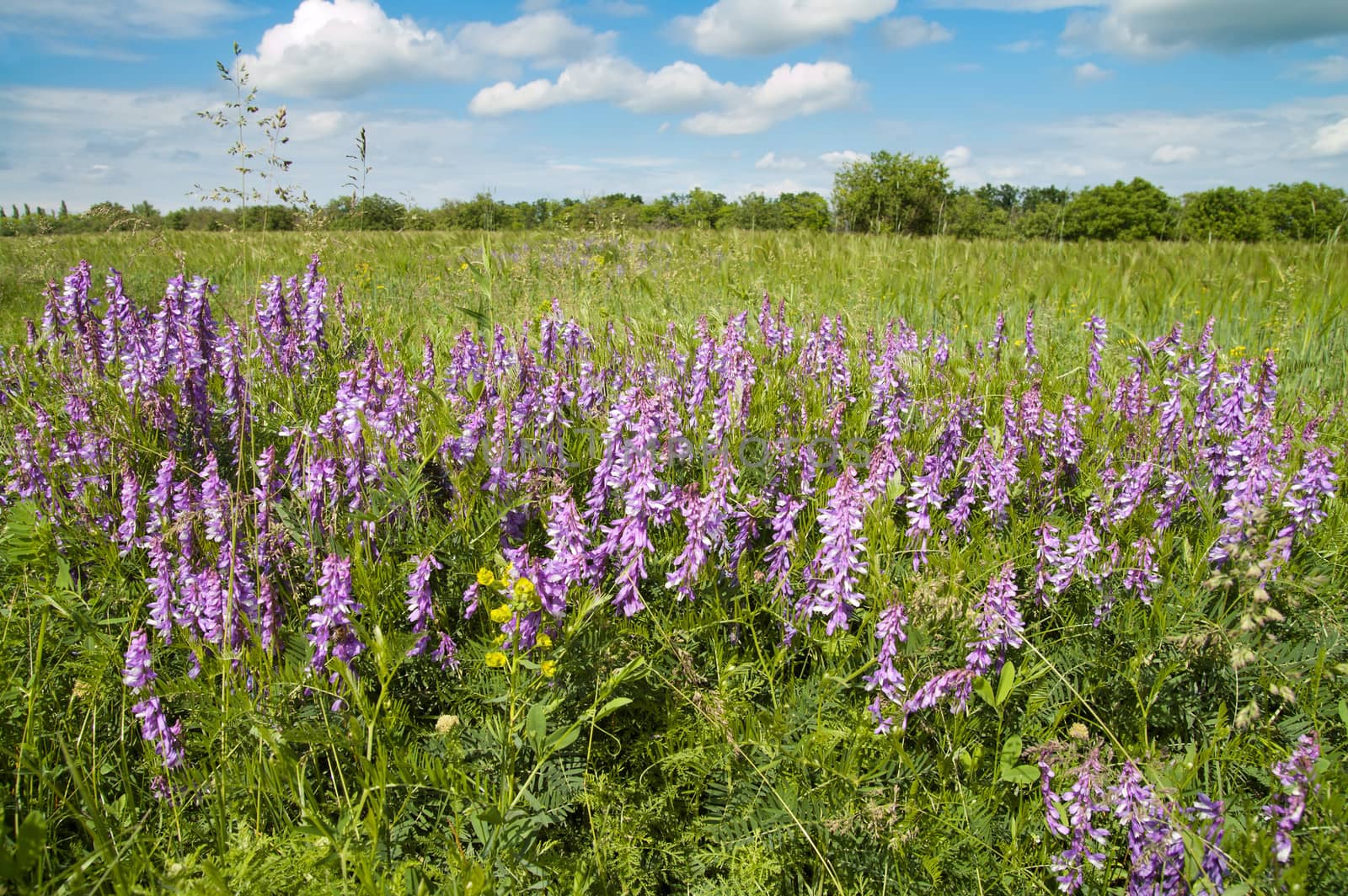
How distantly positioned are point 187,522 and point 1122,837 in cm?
266

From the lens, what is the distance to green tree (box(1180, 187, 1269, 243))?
55438 mm

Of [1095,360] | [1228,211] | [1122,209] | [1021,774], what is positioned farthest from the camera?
[1122,209]

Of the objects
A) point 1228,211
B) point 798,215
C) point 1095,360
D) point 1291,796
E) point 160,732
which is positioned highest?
point 1228,211

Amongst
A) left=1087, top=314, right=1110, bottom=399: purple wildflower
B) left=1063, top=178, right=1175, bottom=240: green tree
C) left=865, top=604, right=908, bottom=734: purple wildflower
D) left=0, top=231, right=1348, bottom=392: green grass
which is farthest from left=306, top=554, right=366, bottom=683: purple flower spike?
left=1063, top=178, right=1175, bottom=240: green tree

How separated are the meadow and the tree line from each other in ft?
4.59

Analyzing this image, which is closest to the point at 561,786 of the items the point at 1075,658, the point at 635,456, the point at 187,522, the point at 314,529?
the point at 635,456

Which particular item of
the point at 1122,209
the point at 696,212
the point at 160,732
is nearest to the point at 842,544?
the point at 160,732

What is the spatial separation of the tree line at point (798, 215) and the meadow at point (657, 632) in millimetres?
1401

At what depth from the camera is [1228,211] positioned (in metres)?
66.0

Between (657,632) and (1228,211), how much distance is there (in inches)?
3297

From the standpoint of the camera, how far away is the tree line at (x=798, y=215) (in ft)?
15.8

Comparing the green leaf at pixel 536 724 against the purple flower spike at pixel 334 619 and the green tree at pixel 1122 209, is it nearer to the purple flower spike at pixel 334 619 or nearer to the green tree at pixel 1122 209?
the purple flower spike at pixel 334 619

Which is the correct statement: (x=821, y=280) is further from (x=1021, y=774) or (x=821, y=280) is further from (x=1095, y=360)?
(x=1021, y=774)

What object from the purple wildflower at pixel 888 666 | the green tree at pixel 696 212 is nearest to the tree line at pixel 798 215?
the green tree at pixel 696 212
